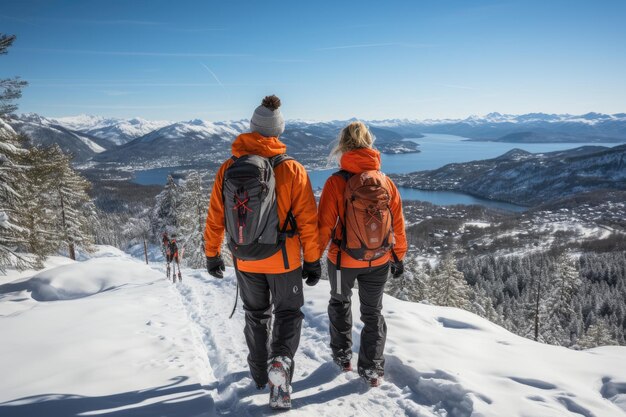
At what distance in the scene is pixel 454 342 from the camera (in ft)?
16.1

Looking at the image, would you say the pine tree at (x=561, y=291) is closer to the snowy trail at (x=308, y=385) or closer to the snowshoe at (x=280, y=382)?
the snowy trail at (x=308, y=385)

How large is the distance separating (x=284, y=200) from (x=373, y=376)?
7.50ft

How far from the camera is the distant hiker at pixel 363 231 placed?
3.39 metres

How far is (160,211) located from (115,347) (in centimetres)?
2549

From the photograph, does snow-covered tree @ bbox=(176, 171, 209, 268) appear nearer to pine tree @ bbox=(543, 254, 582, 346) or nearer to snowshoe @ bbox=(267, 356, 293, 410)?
snowshoe @ bbox=(267, 356, 293, 410)

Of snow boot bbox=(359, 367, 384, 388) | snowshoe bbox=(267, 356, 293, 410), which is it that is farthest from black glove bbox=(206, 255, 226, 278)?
snow boot bbox=(359, 367, 384, 388)

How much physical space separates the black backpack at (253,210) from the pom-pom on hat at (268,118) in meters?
0.29

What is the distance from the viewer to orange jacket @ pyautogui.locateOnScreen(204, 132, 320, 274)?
10.3ft

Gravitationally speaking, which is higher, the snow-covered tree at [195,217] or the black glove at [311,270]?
the black glove at [311,270]

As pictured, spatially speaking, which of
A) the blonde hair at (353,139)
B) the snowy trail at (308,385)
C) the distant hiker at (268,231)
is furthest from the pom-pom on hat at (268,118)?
the snowy trail at (308,385)

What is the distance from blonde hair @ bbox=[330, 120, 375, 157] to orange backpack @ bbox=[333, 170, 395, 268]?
324mm

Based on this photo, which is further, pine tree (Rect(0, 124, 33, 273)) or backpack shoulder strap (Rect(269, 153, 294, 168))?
pine tree (Rect(0, 124, 33, 273))

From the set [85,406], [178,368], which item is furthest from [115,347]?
[85,406]

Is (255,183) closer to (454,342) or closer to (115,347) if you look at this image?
(115,347)
